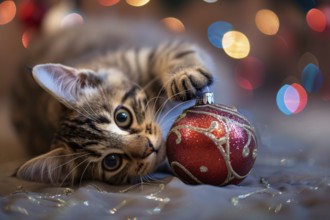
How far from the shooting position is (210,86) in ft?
2.75

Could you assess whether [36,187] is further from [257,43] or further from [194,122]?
[257,43]

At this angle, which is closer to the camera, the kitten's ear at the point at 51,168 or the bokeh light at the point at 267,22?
the kitten's ear at the point at 51,168

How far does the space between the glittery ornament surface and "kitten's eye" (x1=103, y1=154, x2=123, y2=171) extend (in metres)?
0.14

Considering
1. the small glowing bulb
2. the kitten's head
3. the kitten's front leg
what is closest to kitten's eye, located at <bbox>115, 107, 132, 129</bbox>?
the kitten's head

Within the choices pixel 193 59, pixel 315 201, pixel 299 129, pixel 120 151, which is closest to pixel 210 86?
pixel 193 59

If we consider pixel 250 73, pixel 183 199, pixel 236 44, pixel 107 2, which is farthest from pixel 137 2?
pixel 183 199

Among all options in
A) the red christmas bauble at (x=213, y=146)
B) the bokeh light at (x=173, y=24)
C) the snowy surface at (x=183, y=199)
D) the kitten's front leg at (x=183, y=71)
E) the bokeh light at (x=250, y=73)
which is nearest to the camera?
the snowy surface at (x=183, y=199)

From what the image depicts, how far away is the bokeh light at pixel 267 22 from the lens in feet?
4.55

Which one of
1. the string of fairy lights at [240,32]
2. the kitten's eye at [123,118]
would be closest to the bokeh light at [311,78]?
the string of fairy lights at [240,32]

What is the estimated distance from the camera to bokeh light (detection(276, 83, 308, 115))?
55.0 inches

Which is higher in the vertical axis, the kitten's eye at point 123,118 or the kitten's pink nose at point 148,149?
the kitten's eye at point 123,118

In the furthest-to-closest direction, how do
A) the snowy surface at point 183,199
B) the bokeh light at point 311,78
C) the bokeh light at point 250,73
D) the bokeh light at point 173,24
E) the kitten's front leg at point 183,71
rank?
the bokeh light at point 311,78 → the bokeh light at point 250,73 → the bokeh light at point 173,24 → the kitten's front leg at point 183,71 → the snowy surface at point 183,199

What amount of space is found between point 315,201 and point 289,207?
4cm

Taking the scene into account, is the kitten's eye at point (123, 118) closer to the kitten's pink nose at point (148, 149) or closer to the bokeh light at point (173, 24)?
the kitten's pink nose at point (148, 149)
